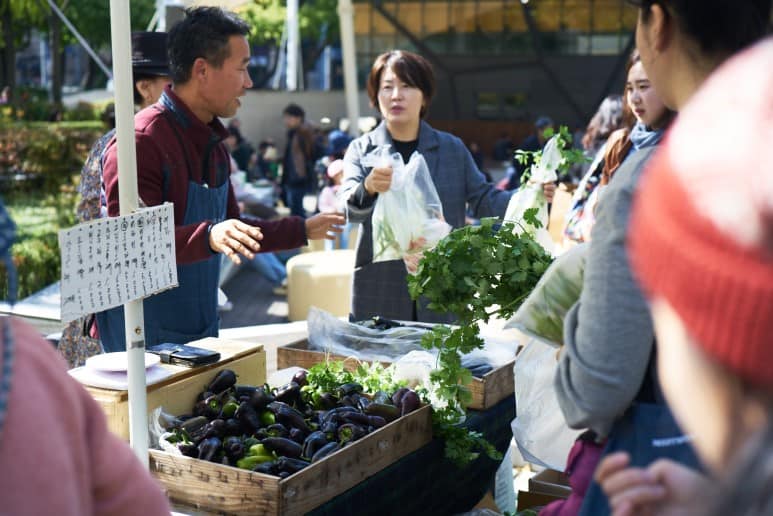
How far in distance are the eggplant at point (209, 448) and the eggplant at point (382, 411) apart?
0.49 meters

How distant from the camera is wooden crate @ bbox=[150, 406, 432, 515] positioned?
88.5 inches

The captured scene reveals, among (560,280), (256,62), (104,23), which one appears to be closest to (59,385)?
(560,280)

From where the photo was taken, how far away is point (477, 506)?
10.5 ft

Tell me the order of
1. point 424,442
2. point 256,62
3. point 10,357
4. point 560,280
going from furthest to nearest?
point 256,62 → point 424,442 → point 560,280 → point 10,357

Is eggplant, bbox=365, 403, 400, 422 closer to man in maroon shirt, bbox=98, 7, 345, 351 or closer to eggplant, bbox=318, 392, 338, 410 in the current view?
eggplant, bbox=318, 392, 338, 410

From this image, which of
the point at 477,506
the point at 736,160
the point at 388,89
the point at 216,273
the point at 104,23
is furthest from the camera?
the point at 104,23

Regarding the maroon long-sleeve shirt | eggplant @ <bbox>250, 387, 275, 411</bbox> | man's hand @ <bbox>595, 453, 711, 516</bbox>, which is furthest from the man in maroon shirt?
man's hand @ <bbox>595, 453, 711, 516</bbox>

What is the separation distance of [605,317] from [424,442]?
5.16 ft

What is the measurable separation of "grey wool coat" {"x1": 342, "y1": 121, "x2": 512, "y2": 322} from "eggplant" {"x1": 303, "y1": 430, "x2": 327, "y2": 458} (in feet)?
5.37

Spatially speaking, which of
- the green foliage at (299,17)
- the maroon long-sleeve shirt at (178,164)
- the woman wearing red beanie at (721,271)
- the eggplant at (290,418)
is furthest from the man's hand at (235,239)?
the green foliage at (299,17)

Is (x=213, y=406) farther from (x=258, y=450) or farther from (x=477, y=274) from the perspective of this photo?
(x=477, y=274)

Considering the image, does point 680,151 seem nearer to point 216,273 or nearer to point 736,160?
point 736,160

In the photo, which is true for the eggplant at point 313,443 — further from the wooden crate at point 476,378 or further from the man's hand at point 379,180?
the man's hand at point 379,180

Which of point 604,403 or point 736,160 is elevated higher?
point 736,160
